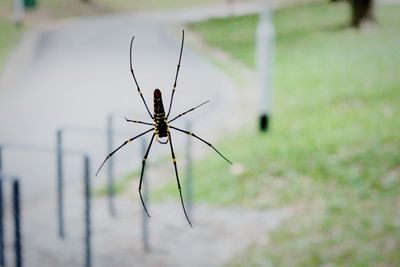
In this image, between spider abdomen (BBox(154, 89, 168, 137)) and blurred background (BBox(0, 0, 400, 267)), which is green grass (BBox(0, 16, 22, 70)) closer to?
blurred background (BBox(0, 0, 400, 267))

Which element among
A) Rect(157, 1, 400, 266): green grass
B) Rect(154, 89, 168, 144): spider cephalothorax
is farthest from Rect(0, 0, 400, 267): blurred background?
Rect(154, 89, 168, 144): spider cephalothorax

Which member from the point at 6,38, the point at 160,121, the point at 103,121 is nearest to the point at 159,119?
the point at 160,121

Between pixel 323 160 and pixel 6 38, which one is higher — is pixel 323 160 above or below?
below

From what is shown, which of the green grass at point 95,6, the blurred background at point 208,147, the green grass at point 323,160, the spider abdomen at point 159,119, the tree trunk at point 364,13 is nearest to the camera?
the spider abdomen at point 159,119

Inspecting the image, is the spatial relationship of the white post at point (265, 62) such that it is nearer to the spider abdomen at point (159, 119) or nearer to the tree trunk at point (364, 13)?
the tree trunk at point (364, 13)

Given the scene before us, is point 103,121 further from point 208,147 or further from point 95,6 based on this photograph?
point 95,6

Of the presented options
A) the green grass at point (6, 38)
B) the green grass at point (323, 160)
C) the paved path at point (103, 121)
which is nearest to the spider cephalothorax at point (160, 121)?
the green grass at point (323, 160)
